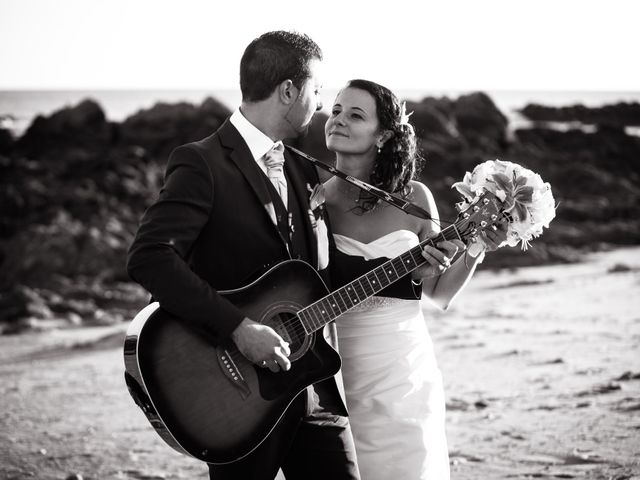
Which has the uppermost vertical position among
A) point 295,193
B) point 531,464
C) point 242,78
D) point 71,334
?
point 242,78

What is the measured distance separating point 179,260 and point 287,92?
827mm

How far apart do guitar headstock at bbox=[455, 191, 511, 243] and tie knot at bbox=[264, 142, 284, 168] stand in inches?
36.9

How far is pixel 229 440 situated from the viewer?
2879 millimetres

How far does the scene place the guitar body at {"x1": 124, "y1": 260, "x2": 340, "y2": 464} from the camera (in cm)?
282

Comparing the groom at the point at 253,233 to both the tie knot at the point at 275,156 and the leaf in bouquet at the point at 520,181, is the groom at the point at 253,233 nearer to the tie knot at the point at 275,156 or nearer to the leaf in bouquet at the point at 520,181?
the tie knot at the point at 275,156

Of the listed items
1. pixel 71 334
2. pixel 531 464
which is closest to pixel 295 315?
pixel 531 464

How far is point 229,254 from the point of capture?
9.86ft

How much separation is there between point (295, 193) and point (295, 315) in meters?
0.53

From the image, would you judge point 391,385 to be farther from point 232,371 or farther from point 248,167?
point 248,167

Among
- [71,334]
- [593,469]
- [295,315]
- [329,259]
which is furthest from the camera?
[71,334]

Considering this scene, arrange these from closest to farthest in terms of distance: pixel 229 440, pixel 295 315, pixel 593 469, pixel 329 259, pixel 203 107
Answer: pixel 229 440 → pixel 295 315 → pixel 329 259 → pixel 593 469 → pixel 203 107

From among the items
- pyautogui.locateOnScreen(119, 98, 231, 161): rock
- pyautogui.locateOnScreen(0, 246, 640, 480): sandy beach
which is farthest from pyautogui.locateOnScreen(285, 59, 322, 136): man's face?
pyautogui.locateOnScreen(119, 98, 231, 161): rock

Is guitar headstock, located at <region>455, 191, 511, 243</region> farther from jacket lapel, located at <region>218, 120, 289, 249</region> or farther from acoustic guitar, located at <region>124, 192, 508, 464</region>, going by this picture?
jacket lapel, located at <region>218, 120, 289, 249</region>

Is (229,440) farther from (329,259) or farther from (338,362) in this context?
(329,259)
